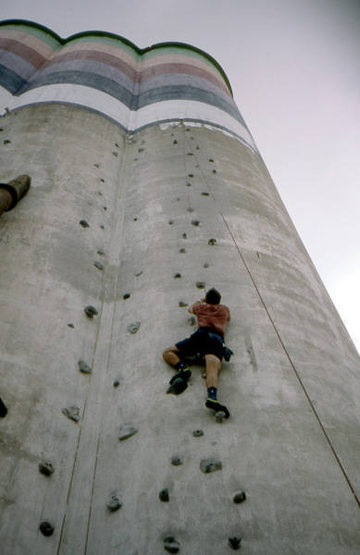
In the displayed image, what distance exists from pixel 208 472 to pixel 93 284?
2635 millimetres

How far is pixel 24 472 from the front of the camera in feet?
9.71

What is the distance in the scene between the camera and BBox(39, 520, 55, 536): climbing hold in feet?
9.02

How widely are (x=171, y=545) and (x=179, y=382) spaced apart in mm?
1177

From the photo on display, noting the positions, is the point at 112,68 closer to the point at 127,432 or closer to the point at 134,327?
the point at 134,327

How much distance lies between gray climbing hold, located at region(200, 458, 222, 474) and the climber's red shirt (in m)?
1.12

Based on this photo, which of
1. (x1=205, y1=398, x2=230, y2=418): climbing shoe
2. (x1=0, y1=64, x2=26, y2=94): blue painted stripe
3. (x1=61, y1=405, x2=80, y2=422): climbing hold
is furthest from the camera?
(x1=0, y1=64, x2=26, y2=94): blue painted stripe

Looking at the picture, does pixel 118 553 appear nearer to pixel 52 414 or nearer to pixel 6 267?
pixel 52 414

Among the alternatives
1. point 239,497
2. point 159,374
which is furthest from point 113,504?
point 159,374

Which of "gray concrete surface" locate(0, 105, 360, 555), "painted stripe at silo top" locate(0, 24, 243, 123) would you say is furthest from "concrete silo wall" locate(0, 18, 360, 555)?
"painted stripe at silo top" locate(0, 24, 243, 123)

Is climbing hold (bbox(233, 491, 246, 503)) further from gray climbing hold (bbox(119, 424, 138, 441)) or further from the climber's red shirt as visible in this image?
the climber's red shirt

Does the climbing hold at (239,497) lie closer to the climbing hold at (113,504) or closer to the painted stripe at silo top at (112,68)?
the climbing hold at (113,504)

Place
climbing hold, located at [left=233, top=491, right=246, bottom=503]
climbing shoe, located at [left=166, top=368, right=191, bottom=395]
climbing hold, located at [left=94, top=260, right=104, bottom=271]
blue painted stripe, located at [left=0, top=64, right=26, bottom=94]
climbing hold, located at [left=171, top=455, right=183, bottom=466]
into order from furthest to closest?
blue painted stripe, located at [left=0, top=64, right=26, bottom=94] → climbing hold, located at [left=94, top=260, right=104, bottom=271] → climbing shoe, located at [left=166, top=368, right=191, bottom=395] → climbing hold, located at [left=171, top=455, right=183, bottom=466] → climbing hold, located at [left=233, top=491, right=246, bottom=503]

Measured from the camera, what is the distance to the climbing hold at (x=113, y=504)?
114 inches

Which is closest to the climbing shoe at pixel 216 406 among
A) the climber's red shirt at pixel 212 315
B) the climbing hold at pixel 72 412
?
the climber's red shirt at pixel 212 315
